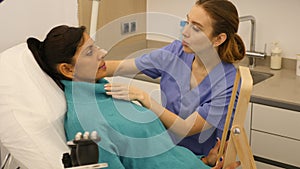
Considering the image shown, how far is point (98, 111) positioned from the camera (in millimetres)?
1591

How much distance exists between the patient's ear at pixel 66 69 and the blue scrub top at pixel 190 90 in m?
0.47

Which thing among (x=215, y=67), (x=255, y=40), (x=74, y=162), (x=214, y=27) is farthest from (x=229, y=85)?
(x=255, y=40)

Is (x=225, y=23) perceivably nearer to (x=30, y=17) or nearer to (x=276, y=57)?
(x=30, y=17)

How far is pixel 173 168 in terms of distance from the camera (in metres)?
1.67

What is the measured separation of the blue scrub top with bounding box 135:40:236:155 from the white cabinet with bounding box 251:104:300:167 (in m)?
0.55

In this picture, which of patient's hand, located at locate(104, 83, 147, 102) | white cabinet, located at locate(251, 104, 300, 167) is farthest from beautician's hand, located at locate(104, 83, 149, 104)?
white cabinet, located at locate(251, 104, 300, 167)

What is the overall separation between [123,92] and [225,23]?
0.57 m

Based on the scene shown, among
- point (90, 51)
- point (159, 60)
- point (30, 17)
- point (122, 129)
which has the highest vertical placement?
point (30, 17)

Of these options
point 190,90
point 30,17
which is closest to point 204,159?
point 190,90

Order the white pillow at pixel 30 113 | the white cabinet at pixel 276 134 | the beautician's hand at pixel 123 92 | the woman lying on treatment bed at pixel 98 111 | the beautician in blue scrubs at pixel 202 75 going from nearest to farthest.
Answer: the white pillow at pixel 30 113, the woman lying on treatment bed at pixel 98 111, the beautician's hand at pixel 123 92, the beautician in blue scrubs at pixel 202 75, the white cabinet at pixel 276 134

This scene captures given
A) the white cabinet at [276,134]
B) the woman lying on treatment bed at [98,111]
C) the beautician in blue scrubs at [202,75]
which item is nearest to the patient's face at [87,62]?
the woman lying on treatment bed at [98,111]

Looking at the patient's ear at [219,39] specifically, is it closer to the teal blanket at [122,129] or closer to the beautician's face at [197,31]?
the beautician's face at [197,31]

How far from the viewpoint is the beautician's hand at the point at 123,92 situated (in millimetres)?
1668

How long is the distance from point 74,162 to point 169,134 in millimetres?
639
